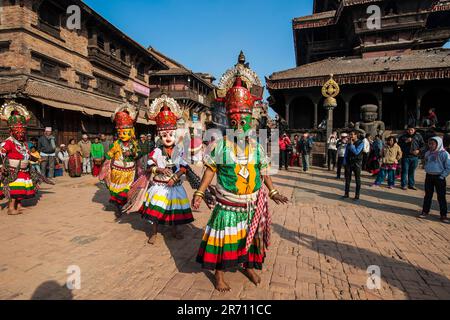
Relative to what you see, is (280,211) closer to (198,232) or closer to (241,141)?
(198,232)

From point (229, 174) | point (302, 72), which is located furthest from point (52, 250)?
point (302, 72)

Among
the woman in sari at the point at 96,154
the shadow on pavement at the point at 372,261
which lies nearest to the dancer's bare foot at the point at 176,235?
the shadow on pavement at the point at 372,261

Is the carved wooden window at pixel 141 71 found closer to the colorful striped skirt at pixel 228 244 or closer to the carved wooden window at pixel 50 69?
the carved wooden window at pixel 50 69

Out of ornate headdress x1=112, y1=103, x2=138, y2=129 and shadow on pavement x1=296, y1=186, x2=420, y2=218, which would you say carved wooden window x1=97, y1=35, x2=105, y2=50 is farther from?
shadow on pavement x1=296, y1=186, x2=420, y2=218

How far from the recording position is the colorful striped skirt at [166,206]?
3.84 m

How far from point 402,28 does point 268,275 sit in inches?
969

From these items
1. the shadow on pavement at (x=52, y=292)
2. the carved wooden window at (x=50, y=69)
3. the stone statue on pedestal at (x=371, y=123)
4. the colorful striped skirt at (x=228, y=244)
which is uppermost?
the carved wooden window at (x=50, y=69)

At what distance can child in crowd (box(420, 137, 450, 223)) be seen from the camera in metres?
5.05

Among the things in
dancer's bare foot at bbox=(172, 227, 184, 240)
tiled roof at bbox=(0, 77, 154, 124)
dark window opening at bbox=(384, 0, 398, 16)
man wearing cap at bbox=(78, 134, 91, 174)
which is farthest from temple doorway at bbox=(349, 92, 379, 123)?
dancer's bare foot at bbox=(172, 227, 184, 240)

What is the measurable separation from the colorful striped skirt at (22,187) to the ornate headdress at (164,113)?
3501 mm

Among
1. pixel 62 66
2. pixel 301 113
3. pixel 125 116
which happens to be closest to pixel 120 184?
pixel 125 116

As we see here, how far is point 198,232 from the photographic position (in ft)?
14.5

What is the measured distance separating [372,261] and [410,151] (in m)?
6.19

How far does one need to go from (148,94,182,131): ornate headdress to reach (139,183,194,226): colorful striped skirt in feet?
3.26
